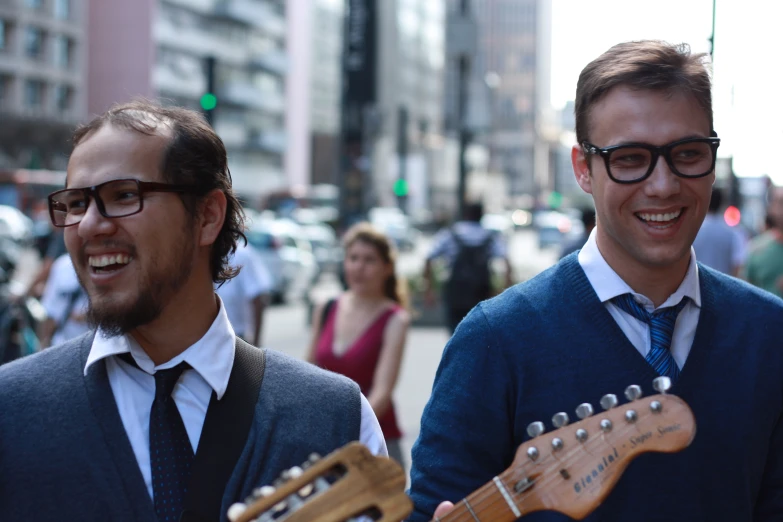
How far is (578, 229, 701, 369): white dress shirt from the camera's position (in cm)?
275

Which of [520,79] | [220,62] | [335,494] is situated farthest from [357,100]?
[520,79]

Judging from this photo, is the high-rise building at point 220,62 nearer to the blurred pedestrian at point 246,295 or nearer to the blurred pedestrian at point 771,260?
the blurred pedestrian at point 246,295

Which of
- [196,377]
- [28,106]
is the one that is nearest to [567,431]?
[196,377]

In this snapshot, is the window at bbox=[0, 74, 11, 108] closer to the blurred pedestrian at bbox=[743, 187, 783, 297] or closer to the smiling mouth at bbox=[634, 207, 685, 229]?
the blurred pedestrian at bbox=[743, 187, 783, 297]

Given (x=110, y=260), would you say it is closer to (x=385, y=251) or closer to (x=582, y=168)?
(x=582, y=168)

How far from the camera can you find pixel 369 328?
6258mm

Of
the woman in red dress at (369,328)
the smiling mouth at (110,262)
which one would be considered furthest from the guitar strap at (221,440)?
the woman in red dress at (369,328)

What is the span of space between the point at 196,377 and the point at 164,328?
13 centimetres

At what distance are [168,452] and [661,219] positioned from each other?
124 centimetres

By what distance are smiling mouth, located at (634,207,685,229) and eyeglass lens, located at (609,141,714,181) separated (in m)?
0.09

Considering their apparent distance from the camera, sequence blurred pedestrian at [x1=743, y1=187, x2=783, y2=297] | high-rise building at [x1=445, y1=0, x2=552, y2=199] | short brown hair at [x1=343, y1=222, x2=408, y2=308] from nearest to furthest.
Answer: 1. short brown hair at [x1=343, y1=222, x2=408, y2=308]
2. blurred pedestrian at [x1=743, y1=187, x2=783, y2=297]
3. high-rise building at [x1=445, y1=0, x2=552, y2=199]

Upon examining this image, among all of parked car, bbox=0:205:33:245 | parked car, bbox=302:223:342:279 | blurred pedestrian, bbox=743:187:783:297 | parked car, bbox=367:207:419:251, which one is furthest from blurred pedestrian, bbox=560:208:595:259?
parked car, bbox=367:207:419:251

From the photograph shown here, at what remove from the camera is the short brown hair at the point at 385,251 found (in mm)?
6695

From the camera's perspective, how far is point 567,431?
228cm
